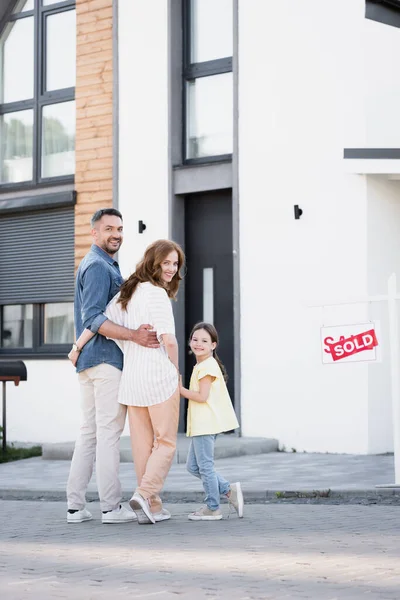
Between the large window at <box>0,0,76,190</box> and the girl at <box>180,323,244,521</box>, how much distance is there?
7781 millimetres

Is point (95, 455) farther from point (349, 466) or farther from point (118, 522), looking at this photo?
point (349, 466)

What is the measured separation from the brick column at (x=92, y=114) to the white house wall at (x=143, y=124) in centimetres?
28

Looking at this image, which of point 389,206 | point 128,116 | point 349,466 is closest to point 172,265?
point 349,466

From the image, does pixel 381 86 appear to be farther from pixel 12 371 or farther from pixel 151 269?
pixel 151 269

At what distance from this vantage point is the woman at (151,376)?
7504 mm

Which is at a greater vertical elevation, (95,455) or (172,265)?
(172,265)

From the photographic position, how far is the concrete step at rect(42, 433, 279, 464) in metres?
12.2

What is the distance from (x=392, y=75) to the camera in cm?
1273

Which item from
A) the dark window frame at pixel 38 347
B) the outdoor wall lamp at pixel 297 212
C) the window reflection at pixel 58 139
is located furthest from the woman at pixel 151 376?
the window reflection at pixel 58 139

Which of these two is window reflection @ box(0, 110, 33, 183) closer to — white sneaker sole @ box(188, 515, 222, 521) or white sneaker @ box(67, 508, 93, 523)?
white sneaker @ box(67, 508, 93, 523)

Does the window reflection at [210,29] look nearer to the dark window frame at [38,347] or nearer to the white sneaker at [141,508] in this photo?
the dark window frame at [38,347]

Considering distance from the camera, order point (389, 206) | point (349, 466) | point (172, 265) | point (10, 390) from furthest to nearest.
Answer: point (10, 390)
point (389, 206)
point (349, 466)
point (172, 265)

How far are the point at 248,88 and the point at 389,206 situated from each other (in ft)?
7.00

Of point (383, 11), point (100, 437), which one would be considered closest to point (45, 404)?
point (383, 11)
